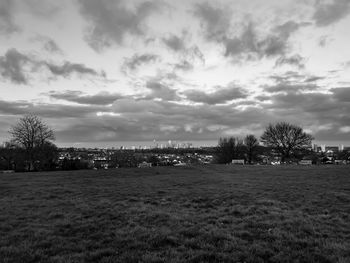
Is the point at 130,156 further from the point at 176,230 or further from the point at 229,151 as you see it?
the point at 176,230

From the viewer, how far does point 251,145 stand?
85.9 m

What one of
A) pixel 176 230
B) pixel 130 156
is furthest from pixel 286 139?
pixel 176 230

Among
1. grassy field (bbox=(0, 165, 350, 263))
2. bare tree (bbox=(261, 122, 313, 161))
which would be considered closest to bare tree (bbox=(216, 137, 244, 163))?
bare tree (bbox=(261, 122, 313, 161))

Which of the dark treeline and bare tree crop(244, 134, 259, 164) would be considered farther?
bare tree crop(244, 134, 259, 164)

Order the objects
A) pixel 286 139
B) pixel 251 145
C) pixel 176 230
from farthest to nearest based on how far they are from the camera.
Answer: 1. pixel 251 145
2. pixel 286 139
3. pixel 176 230

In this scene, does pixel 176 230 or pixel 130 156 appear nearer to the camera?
pixel 176 230

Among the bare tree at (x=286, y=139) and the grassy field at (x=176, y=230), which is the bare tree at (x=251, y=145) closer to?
the bare tree at (x=286, y=139)

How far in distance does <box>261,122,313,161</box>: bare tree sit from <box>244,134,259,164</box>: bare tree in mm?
10624

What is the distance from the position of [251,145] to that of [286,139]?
13.9m

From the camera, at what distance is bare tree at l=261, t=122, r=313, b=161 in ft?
239

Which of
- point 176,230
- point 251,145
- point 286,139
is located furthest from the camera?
point 251,145

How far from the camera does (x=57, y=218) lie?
407 inches

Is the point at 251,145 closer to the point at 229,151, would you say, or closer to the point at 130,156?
the point at 229,151

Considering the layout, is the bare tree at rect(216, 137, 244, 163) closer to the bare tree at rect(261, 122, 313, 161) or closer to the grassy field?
the bare tree at rect(261, 122, 313, 161)
